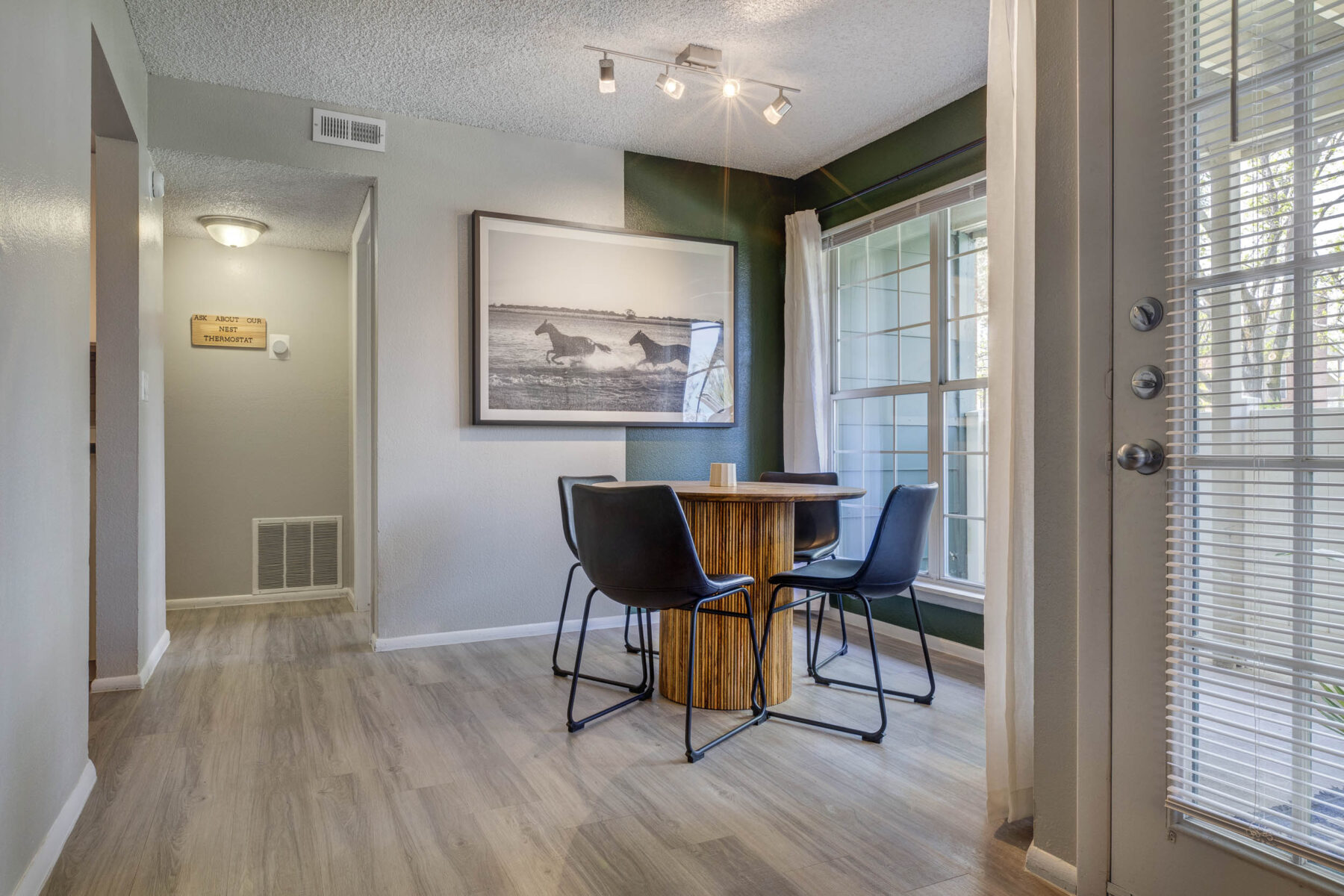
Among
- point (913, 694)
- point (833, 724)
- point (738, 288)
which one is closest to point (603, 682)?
point (833, 724)

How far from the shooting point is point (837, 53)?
3242 millimetres

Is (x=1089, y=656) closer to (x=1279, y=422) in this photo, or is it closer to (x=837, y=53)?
(x=1279, y=422)

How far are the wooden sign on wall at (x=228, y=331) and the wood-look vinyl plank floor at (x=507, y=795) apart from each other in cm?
228

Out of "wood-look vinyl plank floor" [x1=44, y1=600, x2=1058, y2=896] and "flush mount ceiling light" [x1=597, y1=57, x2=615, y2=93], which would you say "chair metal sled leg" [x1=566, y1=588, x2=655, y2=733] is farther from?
"flush mount ceiling light" [x1=597, y1=57, x2=615, y2=93]

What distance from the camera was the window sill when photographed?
3527 millimetres

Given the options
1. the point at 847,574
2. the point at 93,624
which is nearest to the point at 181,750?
the point at 93,624

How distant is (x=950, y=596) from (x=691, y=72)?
102 inches

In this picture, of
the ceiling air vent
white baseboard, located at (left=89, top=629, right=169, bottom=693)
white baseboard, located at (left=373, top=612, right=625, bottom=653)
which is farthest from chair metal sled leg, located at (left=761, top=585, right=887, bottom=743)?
the ceiling air vent

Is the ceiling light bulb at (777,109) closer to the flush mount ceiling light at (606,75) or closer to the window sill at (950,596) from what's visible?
the flush mount ceiling light at (606,75)

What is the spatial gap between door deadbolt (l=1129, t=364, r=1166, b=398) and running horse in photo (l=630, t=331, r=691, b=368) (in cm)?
301

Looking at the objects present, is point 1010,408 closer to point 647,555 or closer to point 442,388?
point 647,555

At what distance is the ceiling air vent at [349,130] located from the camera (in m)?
3.71

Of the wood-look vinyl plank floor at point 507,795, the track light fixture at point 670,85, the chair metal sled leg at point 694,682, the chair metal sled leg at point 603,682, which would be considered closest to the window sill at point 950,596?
the wood-look vinyl plank floor at point 507,795

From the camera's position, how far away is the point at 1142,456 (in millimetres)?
1521
